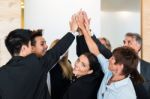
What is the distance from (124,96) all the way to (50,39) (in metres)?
1.85

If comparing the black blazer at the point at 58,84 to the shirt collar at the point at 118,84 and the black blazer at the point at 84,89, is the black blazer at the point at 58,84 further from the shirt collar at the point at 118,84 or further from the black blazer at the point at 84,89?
the shirt collar at the point at 118,84

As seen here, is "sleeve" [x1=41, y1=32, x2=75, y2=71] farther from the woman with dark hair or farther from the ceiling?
the ceiling

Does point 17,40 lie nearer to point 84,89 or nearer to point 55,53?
point 55,53

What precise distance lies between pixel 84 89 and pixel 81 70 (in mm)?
149

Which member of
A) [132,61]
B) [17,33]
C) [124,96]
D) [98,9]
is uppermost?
[98,9]

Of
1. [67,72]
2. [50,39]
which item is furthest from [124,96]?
[50,39]

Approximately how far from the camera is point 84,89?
2.04 metres

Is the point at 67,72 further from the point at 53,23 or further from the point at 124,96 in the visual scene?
the point at 53,23

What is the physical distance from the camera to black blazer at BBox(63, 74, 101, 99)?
2033 millimetres

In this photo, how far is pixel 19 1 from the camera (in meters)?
3.38

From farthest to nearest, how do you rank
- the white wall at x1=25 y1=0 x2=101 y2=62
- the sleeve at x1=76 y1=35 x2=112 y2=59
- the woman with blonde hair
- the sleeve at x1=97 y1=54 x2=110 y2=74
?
the white wall at x1=25 y1=0 x2=101 y2=62
the woman with blonde hair
the sleeve at x1=76 y1=35 x2=112 y2=59
the sleeve at x1=97 y1=54 x2=110 y2=74

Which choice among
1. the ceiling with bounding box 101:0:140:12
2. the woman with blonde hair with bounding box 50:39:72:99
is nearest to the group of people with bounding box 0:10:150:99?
the woman with blonde hair with bounding box 50:39:72:99

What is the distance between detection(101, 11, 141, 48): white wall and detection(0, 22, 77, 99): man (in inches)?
66.7

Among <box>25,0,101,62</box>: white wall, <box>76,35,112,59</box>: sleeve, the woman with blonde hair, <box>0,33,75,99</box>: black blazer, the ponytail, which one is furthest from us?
<box>25,0,101,62</box>: white wall
